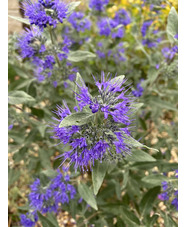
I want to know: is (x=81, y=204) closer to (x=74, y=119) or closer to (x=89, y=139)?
(x=89, y=139)

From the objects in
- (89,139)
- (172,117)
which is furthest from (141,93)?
(172,117)

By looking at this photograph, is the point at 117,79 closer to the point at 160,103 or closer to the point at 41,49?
the point at 41,49

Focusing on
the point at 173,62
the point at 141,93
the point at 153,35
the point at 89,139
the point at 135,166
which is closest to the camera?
the point at 89,139

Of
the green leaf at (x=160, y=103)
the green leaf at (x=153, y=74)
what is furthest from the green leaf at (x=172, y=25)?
the green leaf at (x=160, y=103)

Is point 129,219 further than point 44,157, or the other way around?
point 44,157

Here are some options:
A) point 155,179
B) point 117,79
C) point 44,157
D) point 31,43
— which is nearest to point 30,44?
point 31,43
